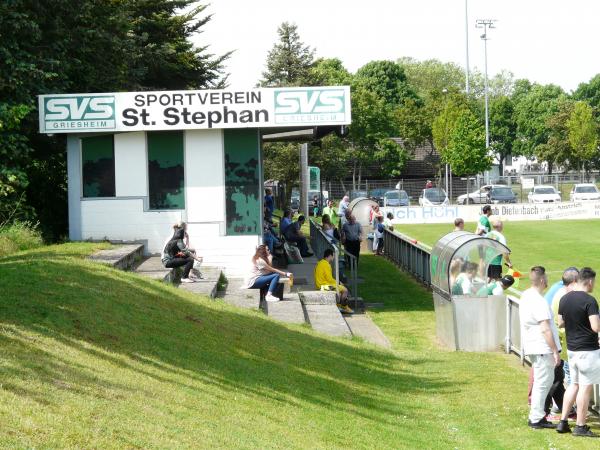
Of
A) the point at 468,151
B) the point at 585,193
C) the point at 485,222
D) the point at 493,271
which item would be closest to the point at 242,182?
the point at 485,222

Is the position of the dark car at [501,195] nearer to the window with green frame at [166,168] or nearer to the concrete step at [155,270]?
the window with green frame at [166,168]

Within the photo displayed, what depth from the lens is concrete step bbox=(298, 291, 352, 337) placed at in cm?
1672

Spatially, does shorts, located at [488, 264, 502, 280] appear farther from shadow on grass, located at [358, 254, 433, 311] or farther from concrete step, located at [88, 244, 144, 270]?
concrete step, located at [88, 244, 144, 270]

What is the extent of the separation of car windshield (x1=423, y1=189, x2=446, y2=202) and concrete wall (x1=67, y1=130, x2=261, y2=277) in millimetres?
39565

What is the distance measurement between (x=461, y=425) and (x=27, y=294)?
5.30 m

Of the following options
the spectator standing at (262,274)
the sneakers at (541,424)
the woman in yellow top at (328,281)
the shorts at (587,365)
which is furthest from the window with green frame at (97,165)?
the shorts at (587,365)

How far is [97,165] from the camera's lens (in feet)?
75.6

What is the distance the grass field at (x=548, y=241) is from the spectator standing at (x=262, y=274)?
27.7ft

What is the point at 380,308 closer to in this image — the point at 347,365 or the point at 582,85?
the point at 347,365

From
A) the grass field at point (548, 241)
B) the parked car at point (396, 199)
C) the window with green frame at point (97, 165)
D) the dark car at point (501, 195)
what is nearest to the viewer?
the window with green frame at point (97, 165)

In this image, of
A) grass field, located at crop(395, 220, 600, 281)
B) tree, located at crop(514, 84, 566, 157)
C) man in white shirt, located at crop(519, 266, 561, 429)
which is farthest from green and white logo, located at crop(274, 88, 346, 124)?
tree, located at crop(514, 84, 566, 157)

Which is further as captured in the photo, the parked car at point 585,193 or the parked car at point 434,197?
the parked car at point 585,193

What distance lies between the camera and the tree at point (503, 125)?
108 m

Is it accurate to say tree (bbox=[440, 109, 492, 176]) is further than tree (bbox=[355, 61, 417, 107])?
No
